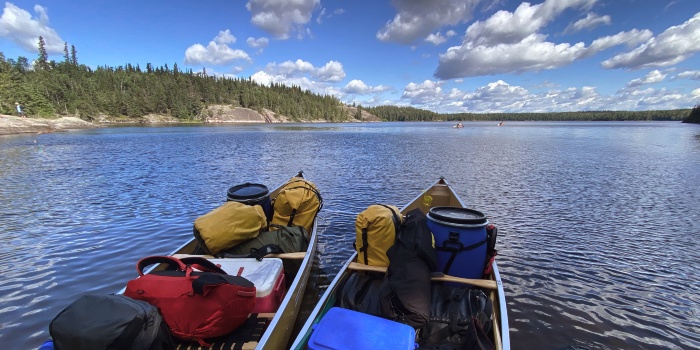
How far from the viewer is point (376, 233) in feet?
17.6

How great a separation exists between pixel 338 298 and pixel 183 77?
18715 centimetres

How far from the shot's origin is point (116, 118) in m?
116

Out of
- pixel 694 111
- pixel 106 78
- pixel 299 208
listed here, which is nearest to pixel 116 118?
pixel 106 78

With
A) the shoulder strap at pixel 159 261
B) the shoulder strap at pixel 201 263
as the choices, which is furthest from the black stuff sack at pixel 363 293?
the shoulder strap at pixel 159 261

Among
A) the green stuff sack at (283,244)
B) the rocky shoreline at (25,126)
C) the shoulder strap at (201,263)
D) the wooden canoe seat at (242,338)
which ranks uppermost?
the rocky shoreline at (25,126)

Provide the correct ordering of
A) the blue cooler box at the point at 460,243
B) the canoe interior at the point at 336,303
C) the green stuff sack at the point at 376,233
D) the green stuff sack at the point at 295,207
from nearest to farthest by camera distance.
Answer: the canoe interior at the point at 336,303 → the blue cooler box at the point at 460,243 → the green stuff sack at the point at 376,233 → the green stuff sack at the point at 295,207

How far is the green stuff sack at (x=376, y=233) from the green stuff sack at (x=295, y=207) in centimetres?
244

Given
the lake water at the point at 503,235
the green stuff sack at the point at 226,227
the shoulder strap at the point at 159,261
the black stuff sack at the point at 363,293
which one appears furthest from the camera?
the lake water at the point at 503,235

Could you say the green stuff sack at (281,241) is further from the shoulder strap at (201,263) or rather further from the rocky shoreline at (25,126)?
the rocky shoreline at (25,126)

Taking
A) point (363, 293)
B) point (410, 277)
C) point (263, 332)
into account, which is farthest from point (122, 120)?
point (410, 277)

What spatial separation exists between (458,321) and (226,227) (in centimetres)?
436

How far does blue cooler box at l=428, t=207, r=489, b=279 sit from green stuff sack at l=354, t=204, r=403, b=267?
67 cm

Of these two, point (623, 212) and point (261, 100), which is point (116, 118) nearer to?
point (261, 100)

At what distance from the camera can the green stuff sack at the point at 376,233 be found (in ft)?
17.4
